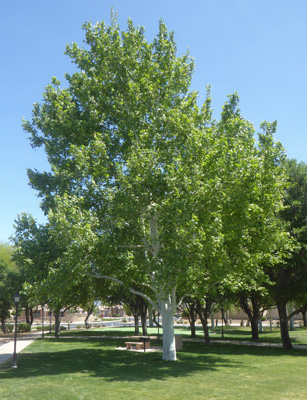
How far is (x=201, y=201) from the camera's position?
21.5 metres

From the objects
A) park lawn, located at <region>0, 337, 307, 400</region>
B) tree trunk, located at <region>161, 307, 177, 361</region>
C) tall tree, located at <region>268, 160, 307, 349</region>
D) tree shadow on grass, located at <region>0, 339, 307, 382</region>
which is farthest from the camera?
tall tree, located at <region>268, 160, 307, 349</region>

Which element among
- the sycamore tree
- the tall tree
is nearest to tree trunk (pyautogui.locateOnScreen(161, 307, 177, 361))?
the sycamore tree

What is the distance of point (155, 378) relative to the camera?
17125mm

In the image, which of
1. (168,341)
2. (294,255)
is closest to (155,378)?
(168,341)

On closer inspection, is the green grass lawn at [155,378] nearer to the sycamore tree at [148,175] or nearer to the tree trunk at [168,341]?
the tree trunk at [168,341]

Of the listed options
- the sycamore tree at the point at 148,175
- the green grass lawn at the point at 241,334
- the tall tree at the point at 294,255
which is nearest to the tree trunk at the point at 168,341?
the sycamore tree at the point at 148,175

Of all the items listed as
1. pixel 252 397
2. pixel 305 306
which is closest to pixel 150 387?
pixel 252 397

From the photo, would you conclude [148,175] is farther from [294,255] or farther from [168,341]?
[294,255]

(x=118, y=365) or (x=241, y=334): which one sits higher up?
(x=118, y=365)

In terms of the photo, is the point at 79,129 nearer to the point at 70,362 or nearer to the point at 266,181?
the point at 266,181

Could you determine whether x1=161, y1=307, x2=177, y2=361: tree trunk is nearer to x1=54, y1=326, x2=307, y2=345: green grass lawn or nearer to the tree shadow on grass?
the tree shadow on grass

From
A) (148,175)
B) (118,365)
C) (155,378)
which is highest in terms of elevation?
(148,175)

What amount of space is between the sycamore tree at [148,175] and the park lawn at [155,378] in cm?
348

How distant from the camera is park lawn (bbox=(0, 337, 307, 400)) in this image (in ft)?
45.9
